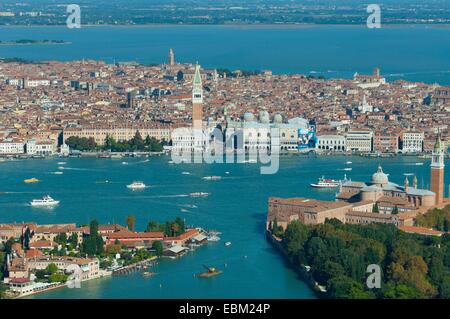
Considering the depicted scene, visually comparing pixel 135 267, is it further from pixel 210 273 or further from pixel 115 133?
pixel 115 133

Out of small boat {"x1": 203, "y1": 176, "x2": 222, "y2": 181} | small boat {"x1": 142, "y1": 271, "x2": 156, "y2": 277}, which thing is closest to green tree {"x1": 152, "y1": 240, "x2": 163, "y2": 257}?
small boat {"x1": 142, "y1": 271, "x2": 156, "y2": 277}

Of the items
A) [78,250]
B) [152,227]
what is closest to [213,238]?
[152,227]

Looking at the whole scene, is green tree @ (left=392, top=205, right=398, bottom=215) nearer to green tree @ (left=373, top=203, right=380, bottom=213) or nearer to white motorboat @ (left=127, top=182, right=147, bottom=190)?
green tree @ (left=373, top=203, right=380, bottom=213)

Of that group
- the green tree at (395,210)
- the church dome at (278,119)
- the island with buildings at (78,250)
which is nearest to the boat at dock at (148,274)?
the island with buildings at (78,250)

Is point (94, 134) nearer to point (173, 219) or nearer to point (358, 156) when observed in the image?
point (358, 156)

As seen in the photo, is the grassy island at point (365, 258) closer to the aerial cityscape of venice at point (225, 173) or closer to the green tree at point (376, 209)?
the aerial cityscape of venice at point (225, 173)

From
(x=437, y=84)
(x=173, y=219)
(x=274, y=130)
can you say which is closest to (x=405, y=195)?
(x=173, y=219)
